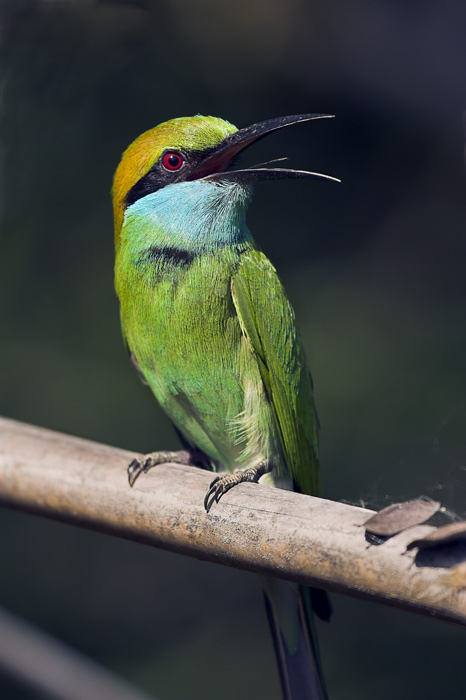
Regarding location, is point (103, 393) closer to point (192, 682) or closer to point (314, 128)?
point (192, 682)

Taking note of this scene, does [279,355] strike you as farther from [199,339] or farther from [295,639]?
[295,639]

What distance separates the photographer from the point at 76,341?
2137 millimetres

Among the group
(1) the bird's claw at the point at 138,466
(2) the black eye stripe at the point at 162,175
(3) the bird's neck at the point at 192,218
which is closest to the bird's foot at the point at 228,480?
(1) the bird's claw at the point at 138,466

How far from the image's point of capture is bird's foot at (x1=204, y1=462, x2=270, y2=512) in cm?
117

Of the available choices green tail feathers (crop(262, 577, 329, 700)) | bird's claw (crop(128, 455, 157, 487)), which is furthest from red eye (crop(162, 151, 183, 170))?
green tail feathers (crop(262, 577, 329, 700))

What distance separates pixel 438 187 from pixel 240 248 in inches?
14.5

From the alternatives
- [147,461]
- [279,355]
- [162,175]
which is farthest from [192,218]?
[147,461]

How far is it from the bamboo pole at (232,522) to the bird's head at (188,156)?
510mm

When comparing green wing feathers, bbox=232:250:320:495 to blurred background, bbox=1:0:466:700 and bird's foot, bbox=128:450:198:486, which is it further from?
bird's foot, bbox=128:450:198:486

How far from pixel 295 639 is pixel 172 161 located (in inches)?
36.2

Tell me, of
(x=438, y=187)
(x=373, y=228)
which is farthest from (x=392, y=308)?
(x=438, y=187)

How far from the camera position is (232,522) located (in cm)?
109

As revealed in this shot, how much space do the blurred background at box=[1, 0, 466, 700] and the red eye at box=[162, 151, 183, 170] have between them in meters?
0.07

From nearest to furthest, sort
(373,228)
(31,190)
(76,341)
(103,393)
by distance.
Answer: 1. (373,228)
2. (31,190)
3. (76,341)
4. (103,393)
